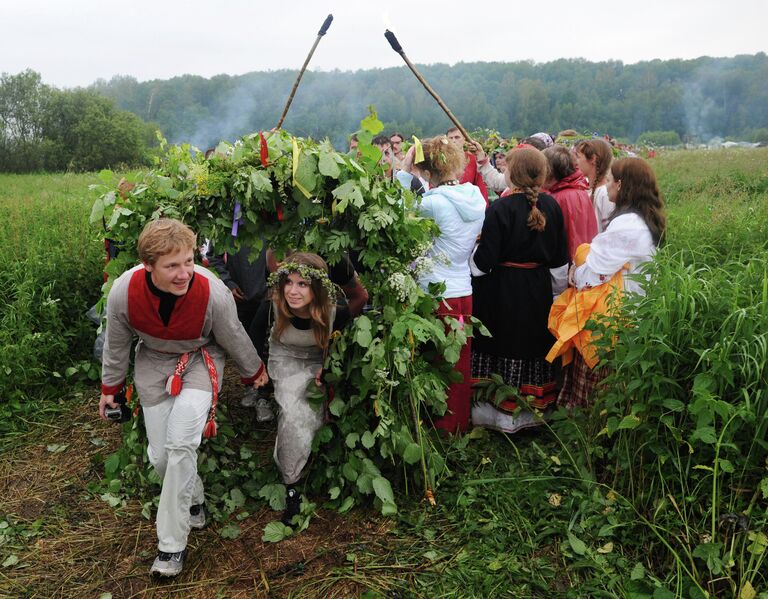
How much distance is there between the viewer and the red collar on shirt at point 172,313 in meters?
3.19

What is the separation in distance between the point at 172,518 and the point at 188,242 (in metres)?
1.43

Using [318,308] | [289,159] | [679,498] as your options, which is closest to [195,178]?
[289,159]

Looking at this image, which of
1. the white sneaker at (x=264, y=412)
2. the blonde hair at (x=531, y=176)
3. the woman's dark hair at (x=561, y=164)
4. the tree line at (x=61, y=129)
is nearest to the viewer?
the blonde hair at (x=531, y=176)

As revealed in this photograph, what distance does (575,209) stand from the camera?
4863 mm

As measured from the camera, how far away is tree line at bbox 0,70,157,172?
83.7 ft

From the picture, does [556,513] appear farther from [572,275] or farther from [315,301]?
[315,301]

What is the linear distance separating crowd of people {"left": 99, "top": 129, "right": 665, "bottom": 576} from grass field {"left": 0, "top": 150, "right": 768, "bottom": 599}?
0.30 metres

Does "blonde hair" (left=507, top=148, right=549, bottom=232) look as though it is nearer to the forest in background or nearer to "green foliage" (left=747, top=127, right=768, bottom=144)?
the forest in background

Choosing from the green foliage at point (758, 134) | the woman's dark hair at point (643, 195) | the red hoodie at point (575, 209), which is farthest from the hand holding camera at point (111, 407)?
the green foliage at point (758, 134)

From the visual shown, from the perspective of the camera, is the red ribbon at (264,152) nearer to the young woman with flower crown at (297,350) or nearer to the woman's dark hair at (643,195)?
the young woman with flower crown at (297,350)

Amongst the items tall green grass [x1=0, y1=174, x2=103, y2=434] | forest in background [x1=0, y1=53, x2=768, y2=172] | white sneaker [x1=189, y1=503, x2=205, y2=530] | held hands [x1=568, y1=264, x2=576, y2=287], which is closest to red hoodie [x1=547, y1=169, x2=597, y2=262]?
held hands [x1=568, y1=264, x2=576, y2=287]

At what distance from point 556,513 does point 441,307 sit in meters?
1.62

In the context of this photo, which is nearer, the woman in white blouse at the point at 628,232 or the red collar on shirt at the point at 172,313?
the red collar on shirt at the point at 172,313

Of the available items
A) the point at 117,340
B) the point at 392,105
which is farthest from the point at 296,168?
the point at 392,105
